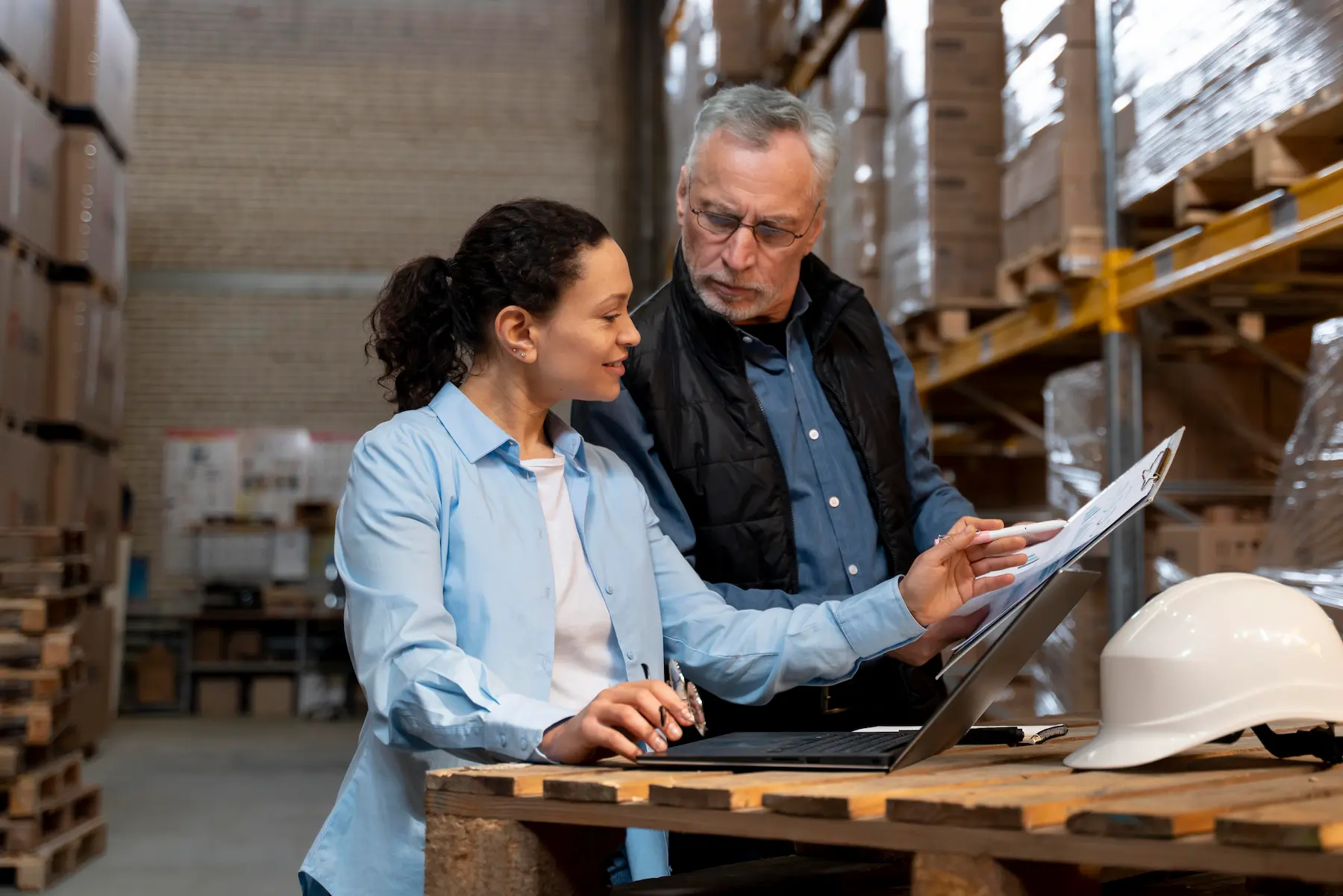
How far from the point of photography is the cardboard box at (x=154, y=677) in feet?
44.0

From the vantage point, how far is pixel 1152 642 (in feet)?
5.41

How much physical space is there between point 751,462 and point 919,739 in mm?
1131

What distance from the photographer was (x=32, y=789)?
229 inches

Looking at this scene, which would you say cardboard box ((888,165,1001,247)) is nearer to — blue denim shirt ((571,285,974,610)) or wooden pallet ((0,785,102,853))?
blue denim shirt ((571,285,974,610))

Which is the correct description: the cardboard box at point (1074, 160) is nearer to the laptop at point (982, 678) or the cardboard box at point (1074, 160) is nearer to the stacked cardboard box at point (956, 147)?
the stacked cardboard box at point (956, 147)

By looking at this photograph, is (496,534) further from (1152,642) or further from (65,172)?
(65,172)

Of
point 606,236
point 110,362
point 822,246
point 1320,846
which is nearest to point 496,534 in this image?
point 606,236

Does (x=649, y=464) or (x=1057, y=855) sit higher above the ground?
(x=649, y=464)

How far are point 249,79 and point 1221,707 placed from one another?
14.1 meters

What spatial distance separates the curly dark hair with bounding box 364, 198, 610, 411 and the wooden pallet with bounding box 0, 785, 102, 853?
4.44m

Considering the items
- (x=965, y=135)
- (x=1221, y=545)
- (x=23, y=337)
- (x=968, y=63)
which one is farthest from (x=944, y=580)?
(x=23, y=337)

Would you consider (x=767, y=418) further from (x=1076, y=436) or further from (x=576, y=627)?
(x=1076, y=436)

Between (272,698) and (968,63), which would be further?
(272,698)

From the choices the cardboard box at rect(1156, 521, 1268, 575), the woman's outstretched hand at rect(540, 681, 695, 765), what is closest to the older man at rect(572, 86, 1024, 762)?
the woman's outstretched hand at rect(540, 681, 695, 765)
